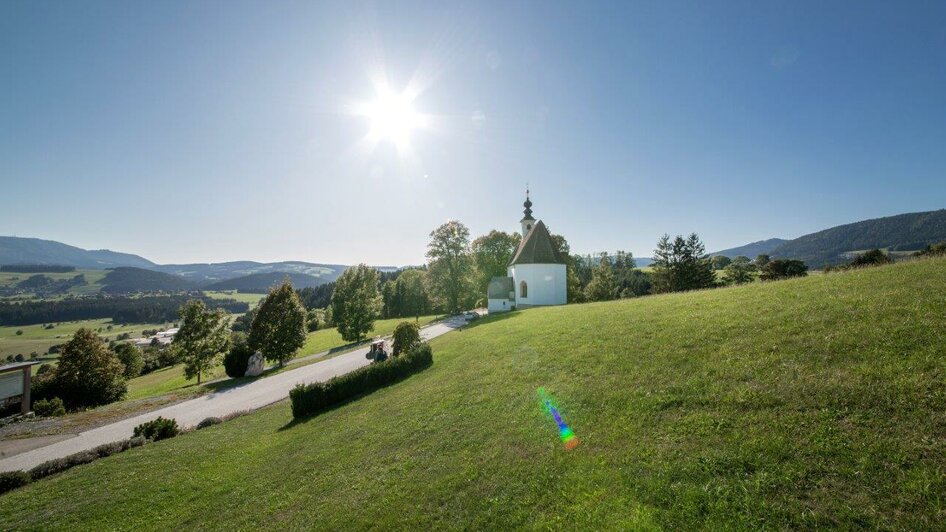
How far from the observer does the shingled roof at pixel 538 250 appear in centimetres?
3878

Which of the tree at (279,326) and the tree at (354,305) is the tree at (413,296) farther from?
the tree at (279,326)

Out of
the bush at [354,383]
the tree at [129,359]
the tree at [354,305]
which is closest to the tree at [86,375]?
the tree at [354,305]

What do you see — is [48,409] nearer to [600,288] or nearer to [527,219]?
[527,219]

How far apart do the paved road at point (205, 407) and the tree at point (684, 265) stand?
1895 inches

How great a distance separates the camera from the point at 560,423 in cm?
789

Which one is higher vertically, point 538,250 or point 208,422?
point 538,250

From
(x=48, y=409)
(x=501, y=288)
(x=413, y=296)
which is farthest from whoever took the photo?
(x=413, y=296)

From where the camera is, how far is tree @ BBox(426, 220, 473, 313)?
52.1 metres

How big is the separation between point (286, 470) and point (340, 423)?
3.22 m

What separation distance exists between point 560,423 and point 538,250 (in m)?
32.1

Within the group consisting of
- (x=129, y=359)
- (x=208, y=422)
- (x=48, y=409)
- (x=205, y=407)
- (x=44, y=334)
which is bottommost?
(x=44, y=334)

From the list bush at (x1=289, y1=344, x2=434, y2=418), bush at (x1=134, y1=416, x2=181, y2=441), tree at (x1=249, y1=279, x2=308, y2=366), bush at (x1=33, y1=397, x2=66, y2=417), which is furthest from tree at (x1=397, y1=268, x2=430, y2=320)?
bush at (x1=134, y1=416, x2=181, y2=441)

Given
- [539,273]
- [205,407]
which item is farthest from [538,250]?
[205,407]

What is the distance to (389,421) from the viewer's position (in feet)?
37.8
